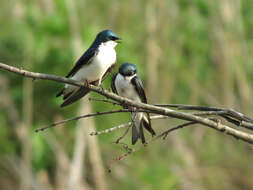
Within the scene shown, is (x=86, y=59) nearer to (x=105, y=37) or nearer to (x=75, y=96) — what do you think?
(x=105, y=37)

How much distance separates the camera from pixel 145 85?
4.21 m

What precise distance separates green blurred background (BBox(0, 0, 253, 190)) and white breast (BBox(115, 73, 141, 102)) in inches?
59.5

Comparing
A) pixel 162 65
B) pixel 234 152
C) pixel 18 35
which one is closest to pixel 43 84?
pixel 18 35

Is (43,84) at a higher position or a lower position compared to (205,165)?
higher

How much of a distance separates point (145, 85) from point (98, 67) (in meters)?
2.24

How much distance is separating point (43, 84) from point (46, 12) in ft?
2.06

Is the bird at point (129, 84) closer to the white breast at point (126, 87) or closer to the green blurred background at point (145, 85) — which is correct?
the white breast at point (126, 87)

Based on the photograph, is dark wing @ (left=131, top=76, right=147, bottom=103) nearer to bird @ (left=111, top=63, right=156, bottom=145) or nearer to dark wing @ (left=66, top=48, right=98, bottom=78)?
bird @ (left=111, top=63, right=156, bottom=145)

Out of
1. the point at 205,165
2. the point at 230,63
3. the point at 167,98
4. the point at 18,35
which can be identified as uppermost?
the point at 18,35

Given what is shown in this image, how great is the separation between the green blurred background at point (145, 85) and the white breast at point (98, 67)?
156 cm

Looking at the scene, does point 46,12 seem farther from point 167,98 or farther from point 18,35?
point 167,98

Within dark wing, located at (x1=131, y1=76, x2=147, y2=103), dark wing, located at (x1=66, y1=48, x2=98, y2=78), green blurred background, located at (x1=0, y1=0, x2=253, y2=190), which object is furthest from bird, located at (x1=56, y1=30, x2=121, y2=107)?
green blurred background, located at (x1=0, y1=0, x2=253, y2=190)

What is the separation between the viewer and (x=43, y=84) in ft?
13.5

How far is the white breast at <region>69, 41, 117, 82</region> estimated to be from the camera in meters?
1.99
